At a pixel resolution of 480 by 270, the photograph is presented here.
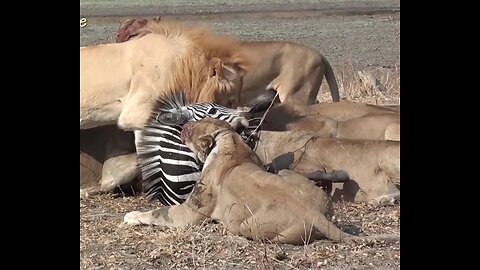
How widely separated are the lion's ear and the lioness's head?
2.17 ft

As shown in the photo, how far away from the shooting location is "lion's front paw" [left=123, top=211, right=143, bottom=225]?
18.1ft

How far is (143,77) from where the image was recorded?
6.48m

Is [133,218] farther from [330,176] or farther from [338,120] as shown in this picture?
[338,120]

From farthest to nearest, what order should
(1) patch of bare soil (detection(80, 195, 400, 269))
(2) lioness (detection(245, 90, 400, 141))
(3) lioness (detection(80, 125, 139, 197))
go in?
1. (2) lioness (detection(245, 90, 400, 141))
2. (3) lioness (detection(80, 125, 139, 197))
3. (1) patch of bare soil (detection(80, 195, 400, 269))

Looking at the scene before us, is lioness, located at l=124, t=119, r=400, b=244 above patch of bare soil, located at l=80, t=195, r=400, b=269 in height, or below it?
above

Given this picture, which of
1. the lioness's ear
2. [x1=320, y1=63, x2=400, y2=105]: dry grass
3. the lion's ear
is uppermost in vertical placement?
the lion's ear

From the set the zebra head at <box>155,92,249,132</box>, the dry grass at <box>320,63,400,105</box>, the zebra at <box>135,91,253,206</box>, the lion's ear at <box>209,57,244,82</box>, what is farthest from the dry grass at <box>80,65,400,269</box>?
the dry grass at <box>320,63,400,105</box>

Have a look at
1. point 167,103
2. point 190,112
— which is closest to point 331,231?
point 190,112

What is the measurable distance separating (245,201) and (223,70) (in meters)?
1.73

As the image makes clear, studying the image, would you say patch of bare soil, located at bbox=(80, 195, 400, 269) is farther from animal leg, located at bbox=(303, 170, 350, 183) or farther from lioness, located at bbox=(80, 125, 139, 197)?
lioness, located at bbox=(80, 125, 139, 197)

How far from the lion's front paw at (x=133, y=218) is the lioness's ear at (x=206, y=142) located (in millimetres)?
557
